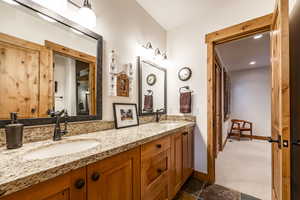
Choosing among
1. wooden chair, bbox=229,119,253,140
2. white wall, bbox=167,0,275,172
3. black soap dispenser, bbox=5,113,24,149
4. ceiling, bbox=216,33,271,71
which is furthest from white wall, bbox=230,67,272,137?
black soap dispenser, bbox=5,113,24,149

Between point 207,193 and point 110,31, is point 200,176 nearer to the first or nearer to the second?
point 207,193

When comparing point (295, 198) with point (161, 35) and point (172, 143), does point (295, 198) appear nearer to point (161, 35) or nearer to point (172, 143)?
point (172, 143)

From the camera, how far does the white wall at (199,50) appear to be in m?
1.88

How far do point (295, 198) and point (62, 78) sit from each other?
235 centimetres

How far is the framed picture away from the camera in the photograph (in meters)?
1.59

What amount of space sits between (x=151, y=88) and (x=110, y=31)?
1.00m

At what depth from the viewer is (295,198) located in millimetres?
1236

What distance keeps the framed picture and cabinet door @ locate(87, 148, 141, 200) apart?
0.61 meters

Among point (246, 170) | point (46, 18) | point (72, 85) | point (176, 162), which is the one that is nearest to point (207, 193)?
point (176, 162)

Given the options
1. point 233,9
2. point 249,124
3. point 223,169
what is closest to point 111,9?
point 233,9

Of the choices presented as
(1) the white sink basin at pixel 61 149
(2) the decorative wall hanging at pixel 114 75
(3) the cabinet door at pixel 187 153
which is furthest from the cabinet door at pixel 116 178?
→ (3) the cabinet door at pixel 187 153

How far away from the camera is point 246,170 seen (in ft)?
7.82

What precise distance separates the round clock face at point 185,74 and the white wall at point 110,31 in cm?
62

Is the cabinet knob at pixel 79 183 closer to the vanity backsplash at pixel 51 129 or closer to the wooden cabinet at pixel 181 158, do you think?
the vanity backsplash at pixel 51 129
